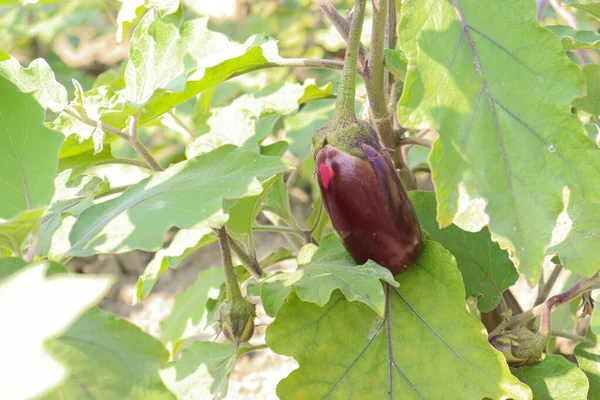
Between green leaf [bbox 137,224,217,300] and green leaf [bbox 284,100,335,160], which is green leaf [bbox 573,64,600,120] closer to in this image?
green leaf [bbox 284,100,335,160]

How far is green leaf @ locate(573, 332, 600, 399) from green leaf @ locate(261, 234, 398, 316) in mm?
338

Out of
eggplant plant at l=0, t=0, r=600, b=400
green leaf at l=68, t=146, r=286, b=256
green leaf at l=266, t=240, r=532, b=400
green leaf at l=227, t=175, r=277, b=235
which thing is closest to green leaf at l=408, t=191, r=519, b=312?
eggplant plant at l=0, t=0, r=600, b=400

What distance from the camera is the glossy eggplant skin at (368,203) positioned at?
752mm

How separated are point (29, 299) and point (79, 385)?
172mm

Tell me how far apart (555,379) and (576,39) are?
42cm

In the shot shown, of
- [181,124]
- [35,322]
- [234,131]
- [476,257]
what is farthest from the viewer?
[181,124]

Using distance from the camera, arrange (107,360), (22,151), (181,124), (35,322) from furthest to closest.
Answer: (181,124) → (22,151) → (107,360) → (35,322)

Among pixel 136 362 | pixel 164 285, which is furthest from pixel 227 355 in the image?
pixel 164 285

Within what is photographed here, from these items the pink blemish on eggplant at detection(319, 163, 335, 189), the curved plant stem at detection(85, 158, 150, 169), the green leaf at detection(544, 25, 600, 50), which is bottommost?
the curved plant stem at detection(85, 158, 150, 169)

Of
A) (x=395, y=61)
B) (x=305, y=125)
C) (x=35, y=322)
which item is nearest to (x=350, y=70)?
(x=395, y=61)

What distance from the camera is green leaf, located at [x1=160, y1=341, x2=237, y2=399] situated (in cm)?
85

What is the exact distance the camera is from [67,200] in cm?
87

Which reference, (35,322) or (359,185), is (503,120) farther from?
(35,322)

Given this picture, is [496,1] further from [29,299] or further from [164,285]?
[164,285]
